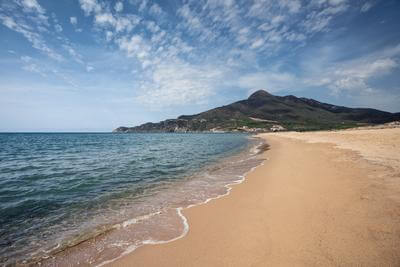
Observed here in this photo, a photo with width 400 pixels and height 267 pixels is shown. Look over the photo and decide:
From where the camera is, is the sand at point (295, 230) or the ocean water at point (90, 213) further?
the ocean water at point (90, 213)

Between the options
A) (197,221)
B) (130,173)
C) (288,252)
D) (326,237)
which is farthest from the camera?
(130,173)

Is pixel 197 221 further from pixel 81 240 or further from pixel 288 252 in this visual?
pixel 81 240

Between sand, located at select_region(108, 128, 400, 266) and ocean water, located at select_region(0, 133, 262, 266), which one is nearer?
sand, located at select_region(108, 128, 400, 266)

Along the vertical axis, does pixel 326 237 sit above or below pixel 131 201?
above

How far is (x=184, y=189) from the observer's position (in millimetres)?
11102

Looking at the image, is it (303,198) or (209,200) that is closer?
(303,198)

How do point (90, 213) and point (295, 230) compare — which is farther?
point (90, 213)

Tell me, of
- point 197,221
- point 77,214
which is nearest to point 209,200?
point 197,221

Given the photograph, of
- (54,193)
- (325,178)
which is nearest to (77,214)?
(54,193)

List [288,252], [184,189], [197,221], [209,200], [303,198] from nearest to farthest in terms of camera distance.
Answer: [288,252] < [197,221] < [303,198] < [209,200] < [184,189]

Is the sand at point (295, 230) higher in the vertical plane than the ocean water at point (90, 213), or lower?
higher

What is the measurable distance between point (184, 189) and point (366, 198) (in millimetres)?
7999

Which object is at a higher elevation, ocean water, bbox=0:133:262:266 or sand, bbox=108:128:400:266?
sand, bbox=108:128:400:266

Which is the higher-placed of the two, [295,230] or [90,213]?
[295,230]
